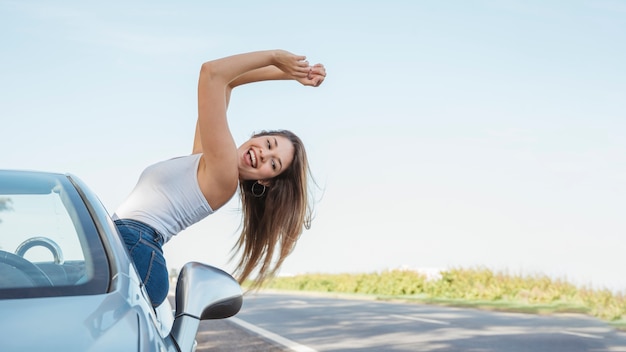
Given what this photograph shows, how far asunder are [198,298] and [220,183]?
765mm

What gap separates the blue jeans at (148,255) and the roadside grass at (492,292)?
943 centimetres

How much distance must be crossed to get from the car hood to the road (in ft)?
21.5

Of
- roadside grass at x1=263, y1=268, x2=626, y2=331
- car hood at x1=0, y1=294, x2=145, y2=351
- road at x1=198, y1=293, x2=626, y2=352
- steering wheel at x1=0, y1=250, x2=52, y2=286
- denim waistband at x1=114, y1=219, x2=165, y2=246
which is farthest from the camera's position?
roadside grass at x1=263, y1=268, x2=626, y2=331

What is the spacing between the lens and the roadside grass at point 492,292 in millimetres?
14336

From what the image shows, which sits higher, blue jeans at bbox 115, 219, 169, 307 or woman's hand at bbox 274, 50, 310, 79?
woman's hand at bbox 274, 50, 310, 79

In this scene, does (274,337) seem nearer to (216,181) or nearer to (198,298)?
(216,181)

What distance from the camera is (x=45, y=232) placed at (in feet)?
10.1

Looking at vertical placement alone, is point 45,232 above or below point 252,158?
below

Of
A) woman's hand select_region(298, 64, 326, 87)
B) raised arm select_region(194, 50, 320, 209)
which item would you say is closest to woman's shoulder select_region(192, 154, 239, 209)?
raised arm select_region(194, 50, 320, 209)

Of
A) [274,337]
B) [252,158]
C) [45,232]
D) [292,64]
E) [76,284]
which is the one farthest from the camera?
[274,337]

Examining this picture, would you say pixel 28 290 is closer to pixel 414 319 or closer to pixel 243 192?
pixel 243 192

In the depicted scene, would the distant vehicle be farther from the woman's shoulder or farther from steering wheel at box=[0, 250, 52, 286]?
the woman's shoulder

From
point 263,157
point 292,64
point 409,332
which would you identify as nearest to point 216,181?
point 263,157

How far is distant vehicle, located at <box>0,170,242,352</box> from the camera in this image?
2281 millimetres
